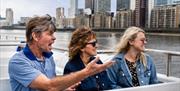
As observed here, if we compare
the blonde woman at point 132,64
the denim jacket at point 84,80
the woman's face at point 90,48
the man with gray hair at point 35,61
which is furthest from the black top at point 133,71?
the man with gray hair at point 35,61

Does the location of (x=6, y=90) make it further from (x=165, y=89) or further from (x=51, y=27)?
(x=165, y=89)

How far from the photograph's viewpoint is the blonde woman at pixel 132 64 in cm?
256

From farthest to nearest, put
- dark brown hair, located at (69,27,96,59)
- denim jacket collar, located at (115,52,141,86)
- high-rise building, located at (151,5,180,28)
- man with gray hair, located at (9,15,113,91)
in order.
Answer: high-rise building, located at (151,5,180,28) < denim jacket collar, located at (115,52,141,86) < dark brown hair, located at (69,27,96,59) < man with gray hair, located at (9,15,113,91)

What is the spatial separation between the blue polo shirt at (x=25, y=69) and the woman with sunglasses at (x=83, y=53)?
23.4 inches

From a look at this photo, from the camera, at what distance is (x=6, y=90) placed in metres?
1.99

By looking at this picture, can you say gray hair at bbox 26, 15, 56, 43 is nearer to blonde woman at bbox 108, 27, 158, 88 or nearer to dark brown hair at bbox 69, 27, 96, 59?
dark brown hair at bbox 69, 27, 96, 59

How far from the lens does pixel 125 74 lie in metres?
2.57

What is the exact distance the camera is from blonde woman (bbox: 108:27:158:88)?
2.56 meters

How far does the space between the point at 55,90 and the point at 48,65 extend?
33cm

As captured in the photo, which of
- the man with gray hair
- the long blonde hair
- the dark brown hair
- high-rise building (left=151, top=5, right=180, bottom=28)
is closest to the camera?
the man with gray hair

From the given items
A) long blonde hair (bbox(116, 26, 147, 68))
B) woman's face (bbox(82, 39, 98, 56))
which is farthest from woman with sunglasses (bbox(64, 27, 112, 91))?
long blonde hair (bbox(116, 26, 147, 68))

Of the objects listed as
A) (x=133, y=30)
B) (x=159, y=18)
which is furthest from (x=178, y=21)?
(x=133, y=30)

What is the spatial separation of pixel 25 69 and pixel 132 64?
1216 millimetres

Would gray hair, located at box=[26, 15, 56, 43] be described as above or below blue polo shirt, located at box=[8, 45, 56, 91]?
above
